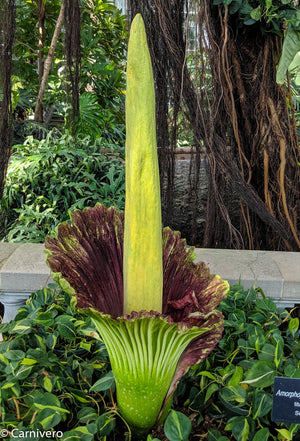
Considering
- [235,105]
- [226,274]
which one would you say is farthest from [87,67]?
[226,274]

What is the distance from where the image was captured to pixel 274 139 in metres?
1.57

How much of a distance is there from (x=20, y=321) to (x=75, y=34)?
1.09 metres

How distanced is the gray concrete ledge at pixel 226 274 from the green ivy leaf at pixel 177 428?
0.56m

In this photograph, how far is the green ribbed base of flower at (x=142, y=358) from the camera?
0.63 m

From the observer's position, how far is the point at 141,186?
2.04 ft

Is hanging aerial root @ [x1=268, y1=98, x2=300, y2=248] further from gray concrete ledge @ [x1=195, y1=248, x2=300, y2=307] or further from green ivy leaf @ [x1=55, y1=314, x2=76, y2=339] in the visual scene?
green ivy leaf @ [x1=55, y1=314, x2=76, y2=339]

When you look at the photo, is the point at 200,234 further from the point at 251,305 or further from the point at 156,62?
the point at 251,305

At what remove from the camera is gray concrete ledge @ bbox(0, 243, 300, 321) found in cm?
121

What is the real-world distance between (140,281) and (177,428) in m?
0.22

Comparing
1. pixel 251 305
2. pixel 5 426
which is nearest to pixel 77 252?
pixel 5 426

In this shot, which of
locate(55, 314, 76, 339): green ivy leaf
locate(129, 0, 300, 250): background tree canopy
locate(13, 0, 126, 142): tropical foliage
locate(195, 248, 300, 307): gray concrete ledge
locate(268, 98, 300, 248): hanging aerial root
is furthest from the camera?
locate(13, 0, 126, 142): tropical foliage

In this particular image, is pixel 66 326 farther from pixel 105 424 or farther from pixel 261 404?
pixel 261 404

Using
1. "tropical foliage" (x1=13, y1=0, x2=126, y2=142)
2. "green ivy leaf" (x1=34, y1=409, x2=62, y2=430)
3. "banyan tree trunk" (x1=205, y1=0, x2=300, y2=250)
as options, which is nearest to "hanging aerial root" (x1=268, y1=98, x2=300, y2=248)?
"banyan tree trunk" (x1=205, y1=0, x2=300, y2=250)

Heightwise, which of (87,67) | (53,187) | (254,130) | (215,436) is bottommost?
(215,436)
